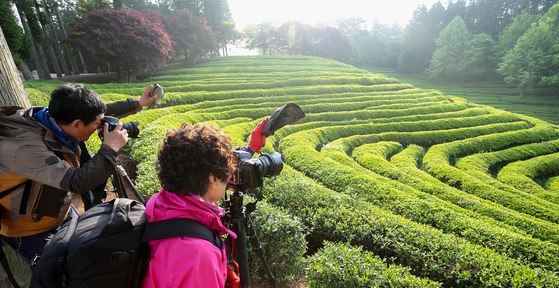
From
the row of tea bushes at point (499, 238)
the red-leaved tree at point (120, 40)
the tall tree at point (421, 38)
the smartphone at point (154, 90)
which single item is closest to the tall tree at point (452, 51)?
the tall tree at point (421, 38)

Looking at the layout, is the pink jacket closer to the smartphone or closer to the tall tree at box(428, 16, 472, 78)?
the smartphone

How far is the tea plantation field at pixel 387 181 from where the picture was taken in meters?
3.55

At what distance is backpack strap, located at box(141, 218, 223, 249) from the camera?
128 cm

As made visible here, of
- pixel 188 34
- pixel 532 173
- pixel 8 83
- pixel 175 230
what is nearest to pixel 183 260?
pixel 175 230

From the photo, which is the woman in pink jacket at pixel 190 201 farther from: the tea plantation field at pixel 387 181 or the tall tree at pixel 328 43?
the tall tree at pixel 328 43

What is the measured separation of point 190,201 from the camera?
1462mm

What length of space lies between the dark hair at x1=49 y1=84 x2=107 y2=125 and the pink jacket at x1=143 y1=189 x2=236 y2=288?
3.59ft

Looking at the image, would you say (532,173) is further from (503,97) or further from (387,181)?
(503,97)

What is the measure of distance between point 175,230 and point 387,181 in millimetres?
7966

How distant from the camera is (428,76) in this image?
41.4 m

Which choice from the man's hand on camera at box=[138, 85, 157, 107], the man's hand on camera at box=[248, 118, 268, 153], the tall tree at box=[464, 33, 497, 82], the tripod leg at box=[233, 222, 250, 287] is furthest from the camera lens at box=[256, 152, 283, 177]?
the tall tree at box=[464, 33, 497, 82]

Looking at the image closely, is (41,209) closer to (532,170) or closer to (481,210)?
(481,210)

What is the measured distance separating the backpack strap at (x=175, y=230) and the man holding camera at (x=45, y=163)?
0.89 m

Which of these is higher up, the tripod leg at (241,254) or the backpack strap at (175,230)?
the backpack strap at (175,230)
